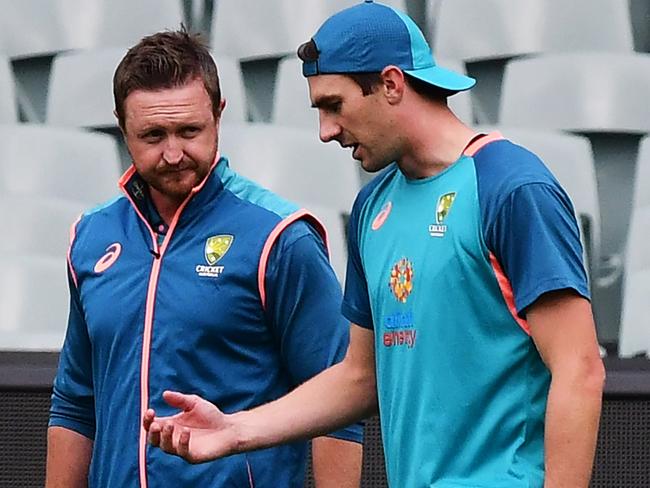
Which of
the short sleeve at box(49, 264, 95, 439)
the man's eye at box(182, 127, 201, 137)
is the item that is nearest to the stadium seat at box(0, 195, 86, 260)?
the short sleeve at box(49, 264, 95, 439)

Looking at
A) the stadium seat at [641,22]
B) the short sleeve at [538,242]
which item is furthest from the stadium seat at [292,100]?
the short sleeve at [538,242]

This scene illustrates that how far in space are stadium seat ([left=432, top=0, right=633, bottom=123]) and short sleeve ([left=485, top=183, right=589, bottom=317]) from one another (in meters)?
3.03

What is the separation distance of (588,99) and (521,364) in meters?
2.84

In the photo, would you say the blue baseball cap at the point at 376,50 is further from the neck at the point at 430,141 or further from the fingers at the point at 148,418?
the fingers at the point at 148,418

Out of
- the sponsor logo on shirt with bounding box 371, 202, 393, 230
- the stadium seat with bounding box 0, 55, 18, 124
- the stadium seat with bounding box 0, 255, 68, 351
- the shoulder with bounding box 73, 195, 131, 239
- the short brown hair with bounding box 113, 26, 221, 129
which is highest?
the short brown hair with bounding box 113, 26, 221, 129

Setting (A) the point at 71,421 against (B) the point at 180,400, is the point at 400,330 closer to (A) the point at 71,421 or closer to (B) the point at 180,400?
(B) the point at 180,400

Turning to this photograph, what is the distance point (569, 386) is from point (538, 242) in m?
0.19

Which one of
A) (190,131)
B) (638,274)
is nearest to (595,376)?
(190,131)

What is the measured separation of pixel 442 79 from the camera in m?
2.21

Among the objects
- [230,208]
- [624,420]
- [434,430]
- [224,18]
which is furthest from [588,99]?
[434,430]

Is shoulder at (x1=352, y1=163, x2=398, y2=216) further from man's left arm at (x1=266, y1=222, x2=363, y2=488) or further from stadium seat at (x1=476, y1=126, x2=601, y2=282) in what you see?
stadium seat at (x1=476, y1=126, x2=601, y2=282)

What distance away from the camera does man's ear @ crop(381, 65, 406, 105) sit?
2.21 m

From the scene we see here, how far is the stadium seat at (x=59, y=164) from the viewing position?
180 inches

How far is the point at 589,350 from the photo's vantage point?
78.8 inches
